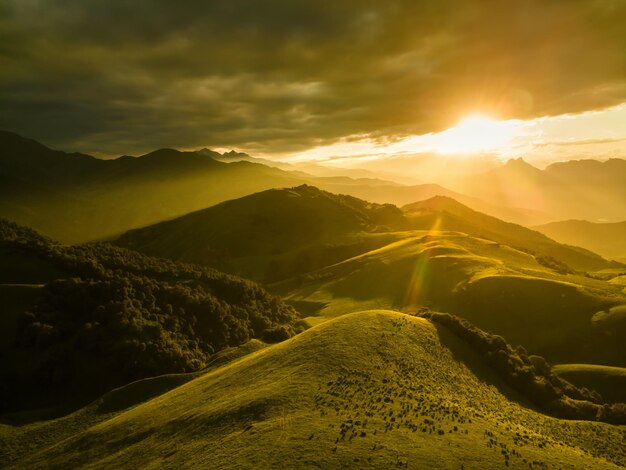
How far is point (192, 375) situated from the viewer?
7381 cm

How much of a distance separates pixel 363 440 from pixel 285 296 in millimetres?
134058

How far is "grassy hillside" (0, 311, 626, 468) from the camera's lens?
3525cm

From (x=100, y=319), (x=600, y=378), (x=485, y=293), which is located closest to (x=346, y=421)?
(x=600, y=378)

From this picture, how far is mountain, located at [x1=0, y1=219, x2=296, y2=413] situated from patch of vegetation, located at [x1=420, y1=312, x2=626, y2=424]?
39.7m

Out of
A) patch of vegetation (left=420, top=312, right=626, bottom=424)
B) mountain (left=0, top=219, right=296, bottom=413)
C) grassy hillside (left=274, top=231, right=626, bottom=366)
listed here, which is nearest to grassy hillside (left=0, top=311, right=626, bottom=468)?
patch of vegetation (left=420, top=312, right=626, bottom=424)

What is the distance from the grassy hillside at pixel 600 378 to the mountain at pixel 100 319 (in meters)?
57.3

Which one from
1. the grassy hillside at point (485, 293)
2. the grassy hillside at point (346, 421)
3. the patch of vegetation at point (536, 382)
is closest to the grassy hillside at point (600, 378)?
the patch of vegetation at point (536, 382)

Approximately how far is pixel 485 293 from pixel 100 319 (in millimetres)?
98368

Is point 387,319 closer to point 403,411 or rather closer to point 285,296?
point 403,411

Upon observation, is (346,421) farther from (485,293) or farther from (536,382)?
(485,293)

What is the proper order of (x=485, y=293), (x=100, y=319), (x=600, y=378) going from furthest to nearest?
1. (x=485, y=293)
2. (x=100, y=319)
3. (x=600, y=378)

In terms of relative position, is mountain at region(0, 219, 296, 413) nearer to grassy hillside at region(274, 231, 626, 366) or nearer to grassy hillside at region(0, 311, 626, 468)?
grassy hillside at region(0, 311, 626, 468)

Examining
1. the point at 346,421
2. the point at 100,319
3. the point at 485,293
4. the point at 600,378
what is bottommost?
the point at 600,378

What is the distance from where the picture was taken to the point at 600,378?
77.6m
